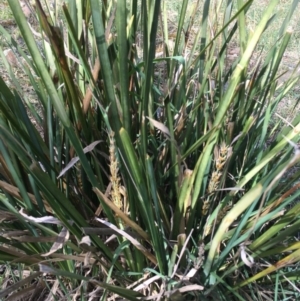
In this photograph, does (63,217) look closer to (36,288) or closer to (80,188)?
(80,188)

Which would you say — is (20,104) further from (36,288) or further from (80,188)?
(36,288)

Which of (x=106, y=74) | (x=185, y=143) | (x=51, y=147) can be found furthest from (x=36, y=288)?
(x=106, y=74)

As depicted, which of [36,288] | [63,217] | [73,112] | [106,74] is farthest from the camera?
[36,288]

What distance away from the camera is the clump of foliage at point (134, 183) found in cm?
74

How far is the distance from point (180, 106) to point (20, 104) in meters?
0.38

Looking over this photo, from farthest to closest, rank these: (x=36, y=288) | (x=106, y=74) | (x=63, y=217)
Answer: (x=36, y=288) < (x=63, y=217) < (x=106, y=74)

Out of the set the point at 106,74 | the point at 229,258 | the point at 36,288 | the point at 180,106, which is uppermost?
the point at 106,74

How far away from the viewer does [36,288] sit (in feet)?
3.36

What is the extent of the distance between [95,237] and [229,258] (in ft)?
1.00

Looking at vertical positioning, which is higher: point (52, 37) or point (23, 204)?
point (52, 37)

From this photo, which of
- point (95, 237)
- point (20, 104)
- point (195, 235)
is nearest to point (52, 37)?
point (20, 104)

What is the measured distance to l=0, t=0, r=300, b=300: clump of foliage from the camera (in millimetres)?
736

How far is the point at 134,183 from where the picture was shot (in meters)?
0.78

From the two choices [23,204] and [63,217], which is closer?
[63,217]
